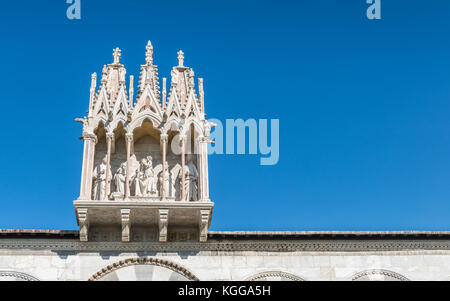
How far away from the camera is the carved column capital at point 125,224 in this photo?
17.3 m

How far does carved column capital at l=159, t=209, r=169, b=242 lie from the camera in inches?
684

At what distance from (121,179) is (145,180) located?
64cm

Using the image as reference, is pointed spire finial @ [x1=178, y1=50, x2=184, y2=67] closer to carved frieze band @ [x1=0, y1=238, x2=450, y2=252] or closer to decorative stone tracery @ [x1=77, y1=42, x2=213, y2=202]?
decorative stone tracery @ [x1=77, y1=42, x2=213, y2=202]

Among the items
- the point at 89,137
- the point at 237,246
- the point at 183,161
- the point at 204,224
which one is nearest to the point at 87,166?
the point at 89,137

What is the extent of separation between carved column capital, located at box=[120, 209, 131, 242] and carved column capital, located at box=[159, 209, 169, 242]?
0.79 meters

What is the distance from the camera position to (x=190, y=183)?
61.1 feet

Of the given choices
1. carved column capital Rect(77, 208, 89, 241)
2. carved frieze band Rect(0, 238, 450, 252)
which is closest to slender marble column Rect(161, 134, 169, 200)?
carved frieze band Rect(0, 238, 450, 252)

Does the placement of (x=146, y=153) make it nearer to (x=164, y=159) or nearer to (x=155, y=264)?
(x=164, y=159)

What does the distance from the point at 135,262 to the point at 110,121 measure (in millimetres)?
3854

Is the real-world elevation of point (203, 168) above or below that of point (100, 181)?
above

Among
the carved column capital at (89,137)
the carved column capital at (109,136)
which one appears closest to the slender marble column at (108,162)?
the carved column capital at (109,136)
